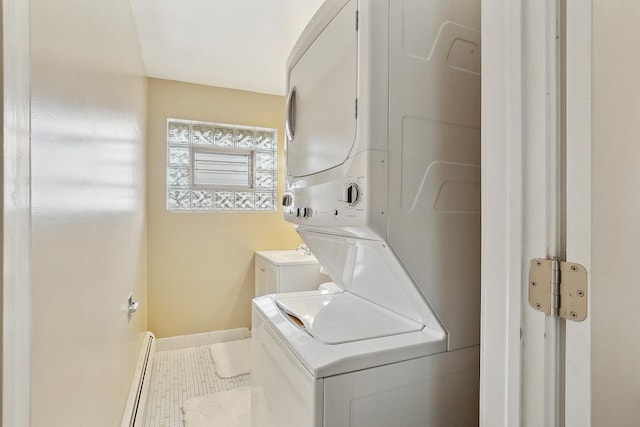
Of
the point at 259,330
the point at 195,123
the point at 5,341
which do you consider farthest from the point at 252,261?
the point at 5,341

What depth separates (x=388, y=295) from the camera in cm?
134

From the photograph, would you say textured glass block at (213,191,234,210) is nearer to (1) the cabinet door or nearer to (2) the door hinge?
(1) the cabinet door

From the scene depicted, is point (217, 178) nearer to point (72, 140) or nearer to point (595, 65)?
point (72, 140)

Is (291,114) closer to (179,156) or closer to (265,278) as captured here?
(265,278)

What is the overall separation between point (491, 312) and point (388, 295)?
23.3 inches

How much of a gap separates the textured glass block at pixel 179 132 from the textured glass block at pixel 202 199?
54 centimetres

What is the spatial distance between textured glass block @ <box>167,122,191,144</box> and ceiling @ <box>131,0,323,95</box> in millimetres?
444

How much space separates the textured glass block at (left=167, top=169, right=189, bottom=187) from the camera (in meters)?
3.23


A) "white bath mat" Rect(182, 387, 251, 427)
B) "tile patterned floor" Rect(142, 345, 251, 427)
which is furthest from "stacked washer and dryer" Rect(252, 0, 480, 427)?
"tile patterned floor" Rect(142, 345, 251, 427)

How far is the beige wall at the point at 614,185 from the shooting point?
1.94 ft

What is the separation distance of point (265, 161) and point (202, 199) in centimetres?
81

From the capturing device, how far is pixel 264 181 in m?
3.59

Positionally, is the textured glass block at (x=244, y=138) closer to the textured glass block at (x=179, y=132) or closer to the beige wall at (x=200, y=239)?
the beige wall at (x=200, y=239)

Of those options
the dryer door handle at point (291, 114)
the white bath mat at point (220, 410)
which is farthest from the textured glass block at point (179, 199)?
the dryer door handle at point (291, 114)
